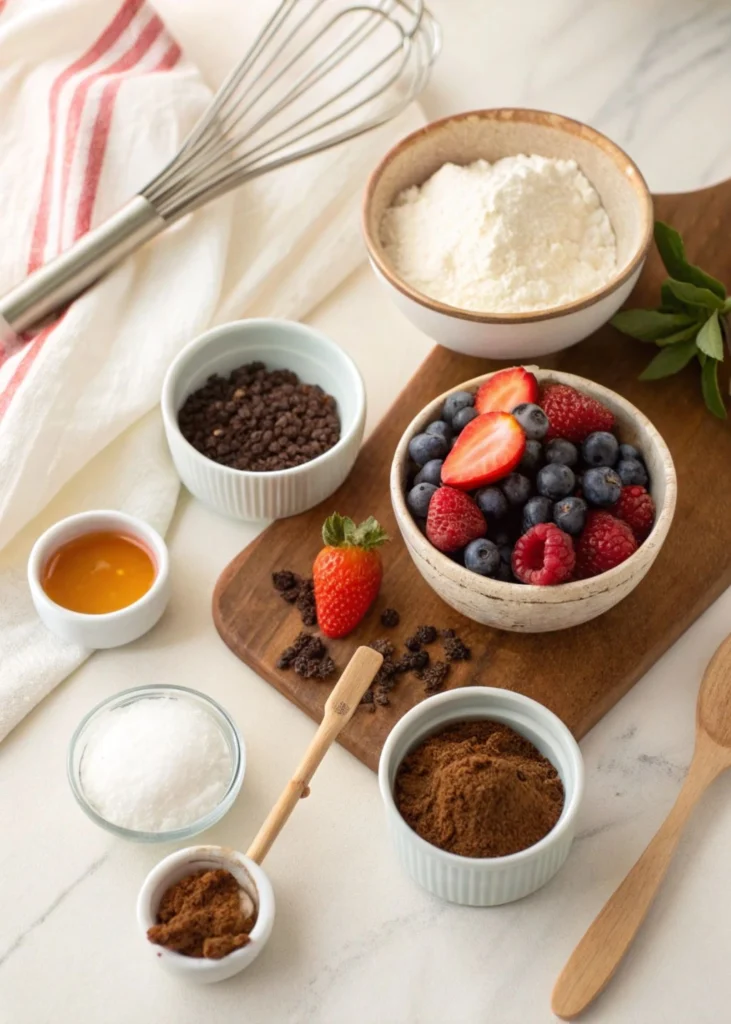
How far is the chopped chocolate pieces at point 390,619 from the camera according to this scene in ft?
4.43

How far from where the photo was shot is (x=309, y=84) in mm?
1755

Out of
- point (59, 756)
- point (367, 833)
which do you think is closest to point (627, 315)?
point (367, 833)

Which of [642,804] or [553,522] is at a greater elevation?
[553,522]

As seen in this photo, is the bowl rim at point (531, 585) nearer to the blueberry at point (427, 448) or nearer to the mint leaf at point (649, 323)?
the blueberry at point (427, 448)

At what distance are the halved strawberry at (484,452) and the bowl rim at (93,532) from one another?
34 cm

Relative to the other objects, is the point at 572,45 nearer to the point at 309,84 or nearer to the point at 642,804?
the point at 309,84

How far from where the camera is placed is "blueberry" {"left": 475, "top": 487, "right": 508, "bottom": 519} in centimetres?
125

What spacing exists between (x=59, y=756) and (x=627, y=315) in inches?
33.9

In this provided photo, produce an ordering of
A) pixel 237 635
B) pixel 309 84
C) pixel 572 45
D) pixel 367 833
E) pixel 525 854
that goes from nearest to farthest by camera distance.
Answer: pixel 525 854 < pixel 367 833 < pixel 237 635 < pixel 309 84 < pixel 572 45

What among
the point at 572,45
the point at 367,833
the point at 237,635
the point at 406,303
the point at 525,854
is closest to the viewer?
the point at 525,854

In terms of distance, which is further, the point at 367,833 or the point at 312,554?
the point at 312,554

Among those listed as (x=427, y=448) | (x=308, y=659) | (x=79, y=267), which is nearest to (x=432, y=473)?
(x=427, y=448)

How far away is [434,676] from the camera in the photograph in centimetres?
130

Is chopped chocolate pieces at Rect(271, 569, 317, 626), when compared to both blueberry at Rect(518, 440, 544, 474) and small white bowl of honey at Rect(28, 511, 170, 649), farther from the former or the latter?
blueberry at Rect(518, 440, 544, 474)
